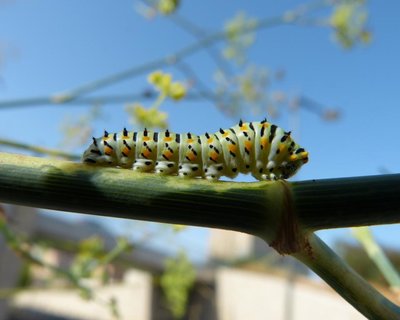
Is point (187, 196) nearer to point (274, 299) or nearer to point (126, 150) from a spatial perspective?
point (126, 150)

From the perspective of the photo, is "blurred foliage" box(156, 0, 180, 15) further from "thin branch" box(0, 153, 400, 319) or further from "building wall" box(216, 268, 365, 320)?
"building wall" box(216, 268, 365, 320)

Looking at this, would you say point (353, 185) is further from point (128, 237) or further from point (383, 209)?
point (128, 237)

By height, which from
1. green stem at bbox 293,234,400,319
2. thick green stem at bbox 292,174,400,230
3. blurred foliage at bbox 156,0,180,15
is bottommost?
green stem at bbox 293,234,400,319

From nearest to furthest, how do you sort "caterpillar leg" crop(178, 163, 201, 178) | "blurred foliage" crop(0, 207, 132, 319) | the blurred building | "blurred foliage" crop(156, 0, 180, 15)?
1. "caterpillar leg" crop(178, 163, 201, 178)
2. "blurred foliage" crop(0, 207, 132, 319)
3. "blurred foliage" crop(156, 0, 180, 15)
4. the blurred building

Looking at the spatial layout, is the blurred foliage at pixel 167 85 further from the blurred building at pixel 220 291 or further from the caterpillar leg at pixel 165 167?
the blurred building at pixel 220 291

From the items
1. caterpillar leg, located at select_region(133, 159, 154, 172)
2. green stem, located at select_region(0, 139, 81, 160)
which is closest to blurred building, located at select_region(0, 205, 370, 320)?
green stem, located at select_region(0, 139, 81, 160)

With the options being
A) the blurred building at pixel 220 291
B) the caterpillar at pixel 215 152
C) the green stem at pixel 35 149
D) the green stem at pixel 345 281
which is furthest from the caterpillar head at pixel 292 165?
the blurred building at pixel 220 291

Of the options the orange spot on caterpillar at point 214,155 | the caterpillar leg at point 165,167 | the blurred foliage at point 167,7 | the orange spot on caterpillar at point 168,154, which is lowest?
the caterpillar leg at point 165,167

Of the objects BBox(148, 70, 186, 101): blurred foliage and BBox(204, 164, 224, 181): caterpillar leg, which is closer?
BBox(204, 164, 224, 181): caterpillar leg

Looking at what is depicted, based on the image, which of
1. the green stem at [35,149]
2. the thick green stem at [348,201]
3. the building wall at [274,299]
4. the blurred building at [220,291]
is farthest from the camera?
the building wall at [274,299]
